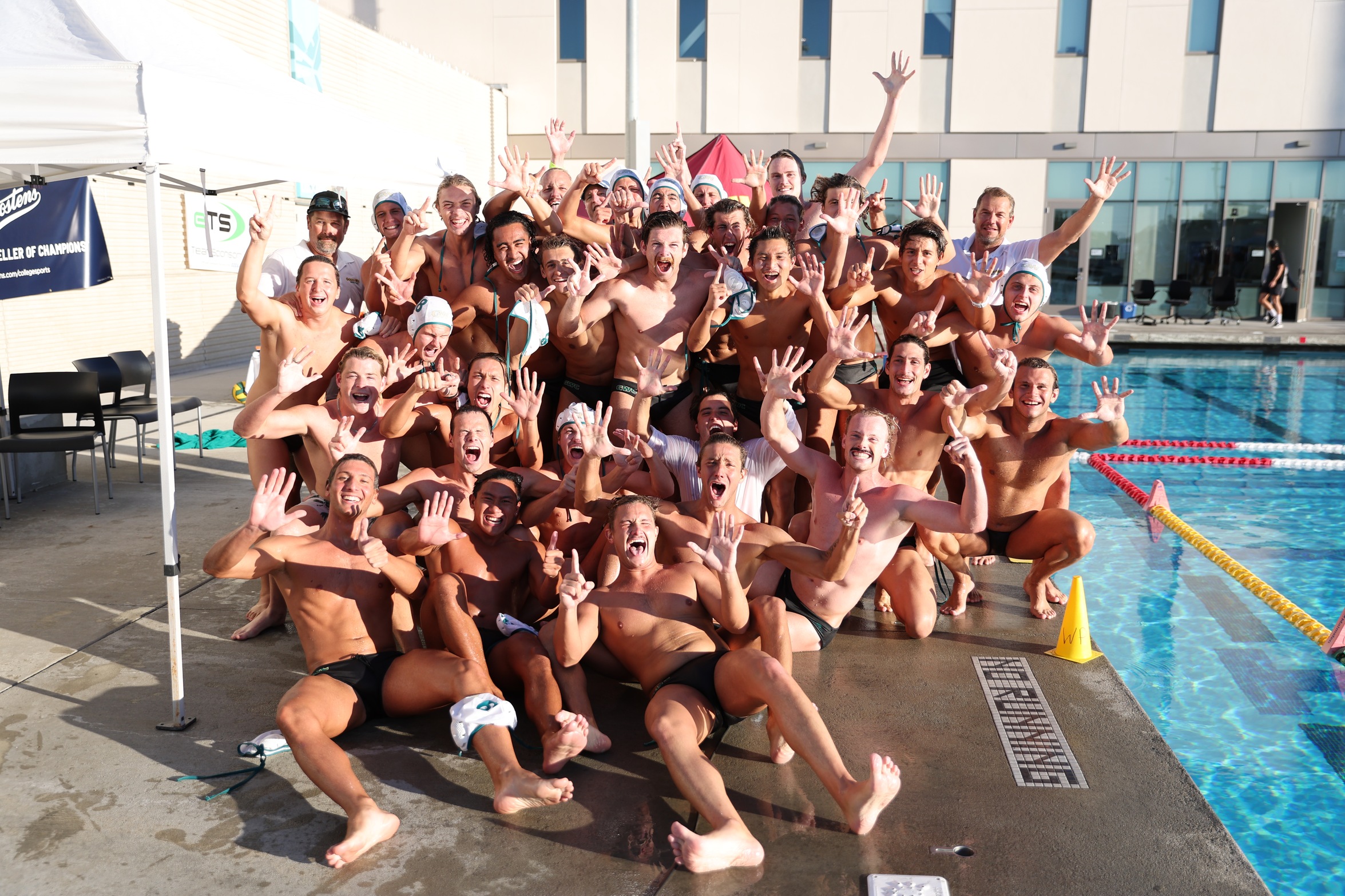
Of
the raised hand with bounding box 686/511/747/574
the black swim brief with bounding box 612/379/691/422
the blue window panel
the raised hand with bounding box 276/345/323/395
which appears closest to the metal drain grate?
the raised hand with bounding box 686/511/747/574

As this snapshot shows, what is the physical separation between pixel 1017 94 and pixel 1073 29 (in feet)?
5.34

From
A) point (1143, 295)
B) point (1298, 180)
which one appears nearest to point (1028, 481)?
point (1143, 295)

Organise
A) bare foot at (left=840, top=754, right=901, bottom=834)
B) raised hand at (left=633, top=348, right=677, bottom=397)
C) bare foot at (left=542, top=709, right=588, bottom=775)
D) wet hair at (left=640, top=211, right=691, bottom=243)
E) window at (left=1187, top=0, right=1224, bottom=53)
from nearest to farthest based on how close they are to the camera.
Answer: bare foot at (left=840, top=754, right=901, bottom=834), bare foot at (left=542, top=709, right=588, bottom=775), raised hand at (left=633, top=348, right=677, bottom=397), wet hair at (left=640, top=211, right=691, bottom=243), window at (left=1187, top=0, right=1224, bottom=53)

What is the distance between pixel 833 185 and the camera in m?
5.61

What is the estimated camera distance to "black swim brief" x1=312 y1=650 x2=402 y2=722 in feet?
12.8

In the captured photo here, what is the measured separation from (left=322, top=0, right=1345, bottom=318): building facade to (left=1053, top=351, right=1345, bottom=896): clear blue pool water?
9.87 metres

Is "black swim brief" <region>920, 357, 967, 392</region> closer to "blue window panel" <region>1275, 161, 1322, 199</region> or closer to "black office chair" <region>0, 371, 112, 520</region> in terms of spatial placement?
"black office chair" <region>0, 371, 112, 520</region>

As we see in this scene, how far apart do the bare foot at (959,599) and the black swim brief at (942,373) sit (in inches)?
49.7

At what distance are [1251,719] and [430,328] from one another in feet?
15.1

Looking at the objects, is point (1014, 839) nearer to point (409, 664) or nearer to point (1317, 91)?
point (409, 664)

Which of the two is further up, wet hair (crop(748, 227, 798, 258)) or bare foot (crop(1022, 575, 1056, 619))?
wet hair (crop(748, 227, 798, 258))

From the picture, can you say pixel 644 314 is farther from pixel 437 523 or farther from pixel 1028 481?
pixel 1028 481

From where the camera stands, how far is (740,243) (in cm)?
582

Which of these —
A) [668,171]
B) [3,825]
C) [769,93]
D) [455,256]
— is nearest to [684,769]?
[3,825]
